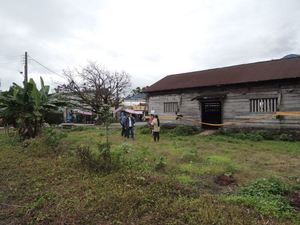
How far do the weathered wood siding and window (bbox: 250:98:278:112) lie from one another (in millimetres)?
216

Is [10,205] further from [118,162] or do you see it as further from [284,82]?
[284,82]

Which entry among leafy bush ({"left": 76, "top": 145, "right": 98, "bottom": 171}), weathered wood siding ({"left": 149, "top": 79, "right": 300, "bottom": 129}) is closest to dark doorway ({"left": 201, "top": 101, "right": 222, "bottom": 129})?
weathered wood siding ({"left": 149, "top": 79, "right": 300, "bottom": 129})

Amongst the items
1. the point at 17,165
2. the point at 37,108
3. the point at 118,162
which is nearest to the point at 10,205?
the point at 118,162

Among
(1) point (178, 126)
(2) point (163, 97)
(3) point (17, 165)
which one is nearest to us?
(3) point (17, 165)

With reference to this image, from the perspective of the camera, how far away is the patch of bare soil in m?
7.37

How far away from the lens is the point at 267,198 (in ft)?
19.5

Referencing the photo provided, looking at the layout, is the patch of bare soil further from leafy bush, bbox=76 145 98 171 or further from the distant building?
the distant building

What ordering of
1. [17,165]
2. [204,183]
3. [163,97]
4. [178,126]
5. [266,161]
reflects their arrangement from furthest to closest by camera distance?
1. [163,97]
2. [178,126]
3. [266,161]
4. [17,165]
5. [204,183]

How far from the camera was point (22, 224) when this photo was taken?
5.07 metres

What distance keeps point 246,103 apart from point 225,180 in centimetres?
1298

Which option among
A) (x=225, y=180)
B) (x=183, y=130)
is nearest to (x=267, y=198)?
(x=225, y=180)

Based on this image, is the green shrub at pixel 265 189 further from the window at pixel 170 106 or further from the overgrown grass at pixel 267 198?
the window at pixel 170 106

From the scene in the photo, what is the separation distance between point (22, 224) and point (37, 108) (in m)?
10.6

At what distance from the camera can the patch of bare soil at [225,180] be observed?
7.37 m
